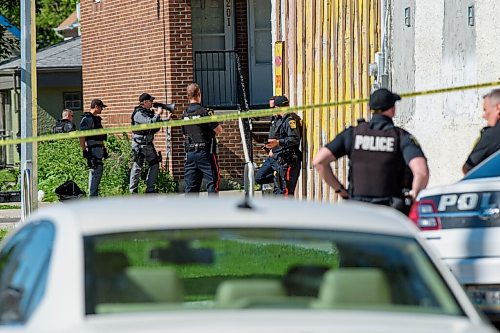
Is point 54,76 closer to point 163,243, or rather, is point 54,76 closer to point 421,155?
point 421,155

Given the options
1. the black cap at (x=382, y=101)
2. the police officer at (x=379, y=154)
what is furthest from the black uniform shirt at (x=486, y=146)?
the black cap at (x=382, y=101)

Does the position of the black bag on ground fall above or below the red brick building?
below

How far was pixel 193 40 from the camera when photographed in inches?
952

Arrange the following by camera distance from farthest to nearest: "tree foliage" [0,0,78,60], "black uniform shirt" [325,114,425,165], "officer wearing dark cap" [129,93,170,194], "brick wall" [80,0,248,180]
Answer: "tree foliage" [0,0,78,60] → "brick wall" [80,0,248,180] → "officer wearing dark cap" [129,93,170,194] → "black uniform shirt" [325,114,425,165]

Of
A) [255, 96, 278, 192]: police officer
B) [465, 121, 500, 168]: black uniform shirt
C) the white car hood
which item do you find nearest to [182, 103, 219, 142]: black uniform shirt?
[255, 96, 278, 192]: police officer

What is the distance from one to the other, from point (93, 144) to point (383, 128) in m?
10.4

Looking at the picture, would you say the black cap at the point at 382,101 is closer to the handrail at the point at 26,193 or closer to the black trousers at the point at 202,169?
the handrail at the point at 26,193

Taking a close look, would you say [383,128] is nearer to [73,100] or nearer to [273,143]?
[273,143]

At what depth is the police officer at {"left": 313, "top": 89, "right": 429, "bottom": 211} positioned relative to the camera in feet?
30.0

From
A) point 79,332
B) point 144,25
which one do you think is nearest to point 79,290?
point 79,332

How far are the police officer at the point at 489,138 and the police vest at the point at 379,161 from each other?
2.66 ft

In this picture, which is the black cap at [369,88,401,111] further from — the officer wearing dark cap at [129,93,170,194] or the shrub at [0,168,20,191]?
the shrub at [0,168,20,191]

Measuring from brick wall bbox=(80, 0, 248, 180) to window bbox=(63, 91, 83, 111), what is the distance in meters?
8.50

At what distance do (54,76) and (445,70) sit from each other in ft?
71.3
